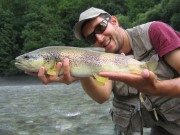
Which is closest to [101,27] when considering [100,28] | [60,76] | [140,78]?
[100,28]

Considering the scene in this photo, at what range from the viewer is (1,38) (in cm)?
7262

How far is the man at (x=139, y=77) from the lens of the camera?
3732mm

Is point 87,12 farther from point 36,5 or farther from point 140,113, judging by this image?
point 36,5

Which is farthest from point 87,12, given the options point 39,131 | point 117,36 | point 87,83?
point 39,131

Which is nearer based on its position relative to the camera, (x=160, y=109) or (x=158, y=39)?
(x=158, y=39)

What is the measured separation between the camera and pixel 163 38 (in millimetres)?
3830

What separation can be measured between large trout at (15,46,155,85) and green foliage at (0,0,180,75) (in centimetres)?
5939

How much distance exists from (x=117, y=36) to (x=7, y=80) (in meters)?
64.5

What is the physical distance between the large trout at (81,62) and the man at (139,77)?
0.07 meters

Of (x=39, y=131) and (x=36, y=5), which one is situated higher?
(x=39, y=131)

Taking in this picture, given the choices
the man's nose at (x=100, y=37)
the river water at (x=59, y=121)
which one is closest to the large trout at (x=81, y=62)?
the man's nose at (x=100, y=37)

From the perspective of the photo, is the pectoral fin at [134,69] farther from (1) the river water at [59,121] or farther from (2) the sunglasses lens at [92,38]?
(1) the river water at [59,121]

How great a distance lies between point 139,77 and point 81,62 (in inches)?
22.5

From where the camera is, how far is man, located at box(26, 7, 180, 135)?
3732 mm
